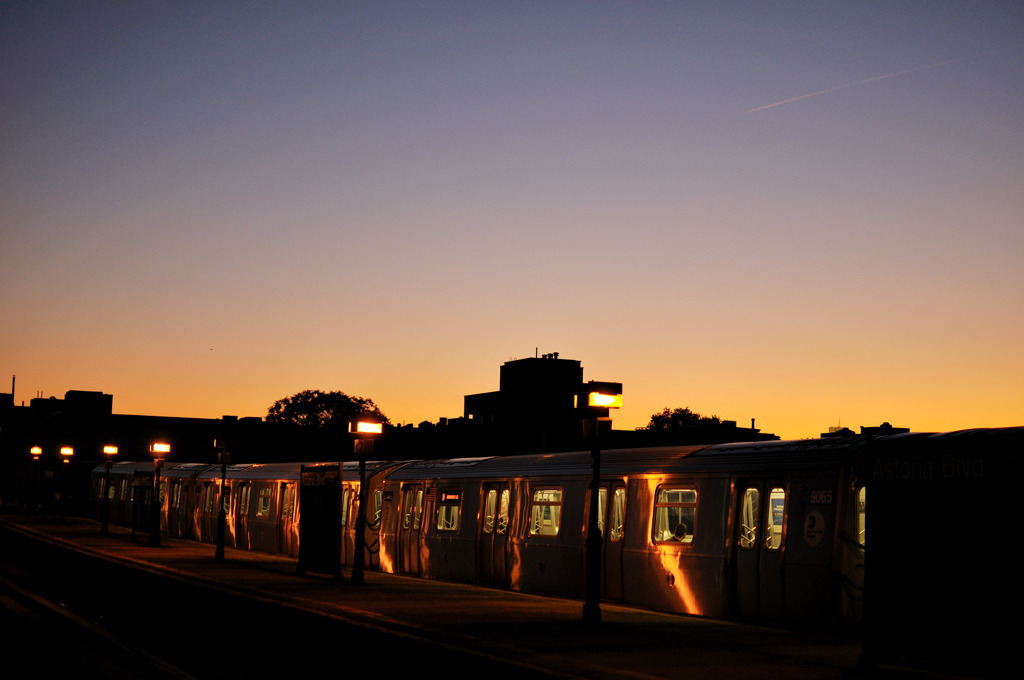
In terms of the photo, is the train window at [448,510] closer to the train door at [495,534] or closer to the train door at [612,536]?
the train door at [495,534]

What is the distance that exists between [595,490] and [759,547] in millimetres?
2655

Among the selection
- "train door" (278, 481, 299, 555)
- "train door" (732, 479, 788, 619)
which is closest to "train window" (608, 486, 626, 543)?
"train door" (732, 479, 788, 619)

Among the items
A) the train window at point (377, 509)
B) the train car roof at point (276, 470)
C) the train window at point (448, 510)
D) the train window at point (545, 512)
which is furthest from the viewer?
the train car roof at point (276, 470)

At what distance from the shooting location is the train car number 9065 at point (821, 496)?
52.2 ft

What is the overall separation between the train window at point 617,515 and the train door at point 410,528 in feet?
28.5

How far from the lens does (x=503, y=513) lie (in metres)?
24.5

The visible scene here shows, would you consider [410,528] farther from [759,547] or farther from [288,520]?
[759,547]

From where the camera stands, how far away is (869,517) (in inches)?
502

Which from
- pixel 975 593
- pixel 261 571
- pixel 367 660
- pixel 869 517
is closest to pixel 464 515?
pixel 261 571

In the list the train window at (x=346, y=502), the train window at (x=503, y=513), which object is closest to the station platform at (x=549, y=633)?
the train window at (x=503, y=513)

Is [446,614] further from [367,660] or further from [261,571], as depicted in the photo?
[261,571]

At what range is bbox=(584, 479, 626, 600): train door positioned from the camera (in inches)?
798

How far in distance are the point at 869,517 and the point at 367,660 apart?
6.06 metres

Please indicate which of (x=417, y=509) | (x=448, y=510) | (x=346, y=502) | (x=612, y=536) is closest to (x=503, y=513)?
(x=448, y=510)
